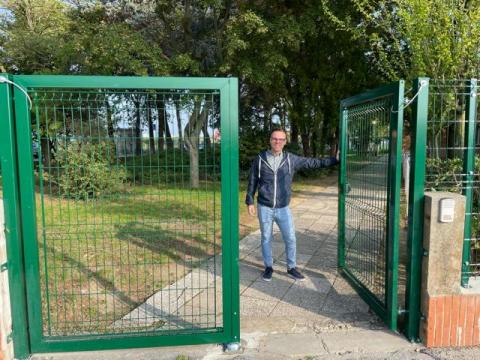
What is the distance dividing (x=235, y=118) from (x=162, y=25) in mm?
10925

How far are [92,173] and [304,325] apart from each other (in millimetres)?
2504

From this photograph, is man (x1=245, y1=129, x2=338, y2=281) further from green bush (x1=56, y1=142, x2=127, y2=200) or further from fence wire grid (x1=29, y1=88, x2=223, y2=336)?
green bush (x1=56, y1=142, x2=127, y2=200)

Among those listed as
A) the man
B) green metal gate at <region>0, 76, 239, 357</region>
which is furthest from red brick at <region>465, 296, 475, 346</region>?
the man

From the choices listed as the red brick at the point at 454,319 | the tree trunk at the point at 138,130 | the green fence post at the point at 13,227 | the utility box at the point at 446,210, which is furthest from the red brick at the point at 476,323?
the green fence post at the point at 13,227

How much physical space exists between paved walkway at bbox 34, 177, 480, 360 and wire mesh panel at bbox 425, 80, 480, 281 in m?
0.98

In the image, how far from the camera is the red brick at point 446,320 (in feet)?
10.5

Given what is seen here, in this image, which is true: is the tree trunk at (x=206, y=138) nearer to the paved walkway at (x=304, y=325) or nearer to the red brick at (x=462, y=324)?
the paved walkway at (x=304, y=325)

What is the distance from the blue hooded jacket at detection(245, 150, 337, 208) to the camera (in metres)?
4.62

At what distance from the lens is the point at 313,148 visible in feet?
65.9

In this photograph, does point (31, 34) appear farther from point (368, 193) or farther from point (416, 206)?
point (416, 206)

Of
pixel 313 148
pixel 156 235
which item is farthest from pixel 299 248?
pixel 313 148

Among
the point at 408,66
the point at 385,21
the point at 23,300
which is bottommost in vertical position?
the point at 23,300

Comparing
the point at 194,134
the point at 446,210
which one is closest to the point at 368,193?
the point at 446,210

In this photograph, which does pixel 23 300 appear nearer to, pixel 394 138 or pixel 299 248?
pixel 394 138
